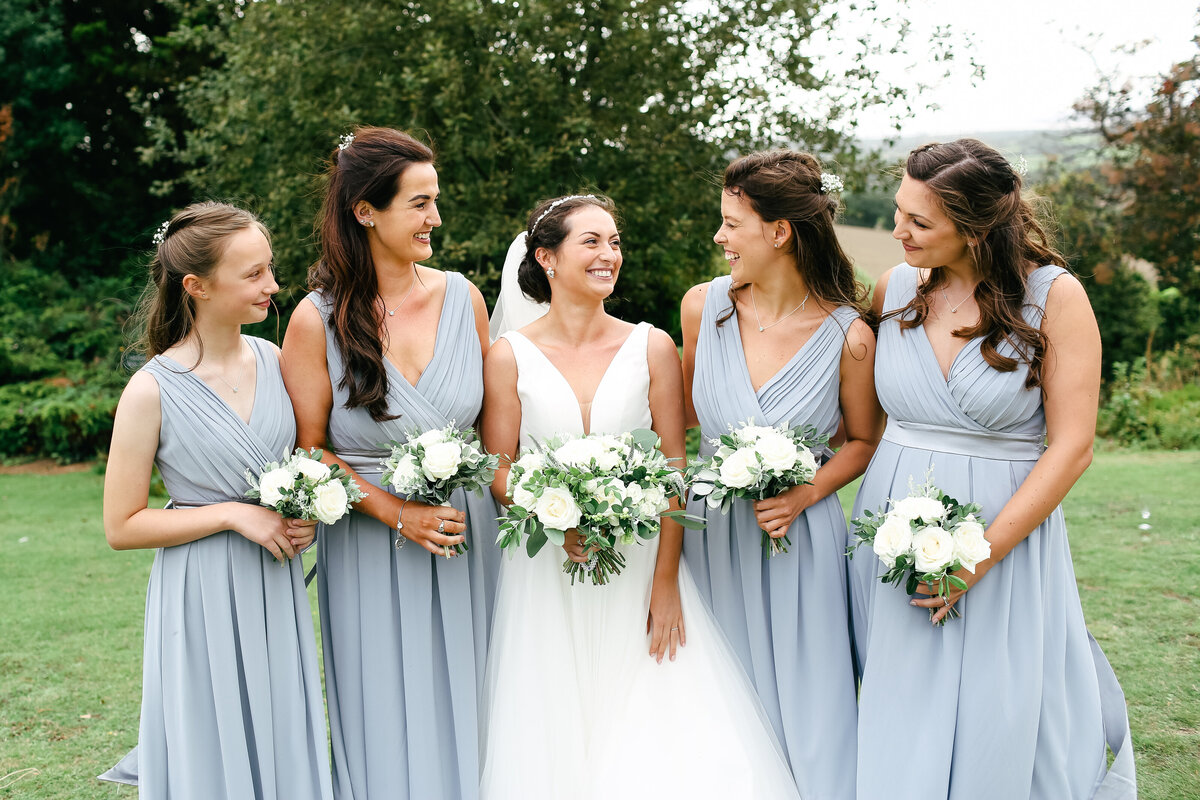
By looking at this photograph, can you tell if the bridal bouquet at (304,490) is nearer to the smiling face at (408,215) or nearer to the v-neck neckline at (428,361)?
the v-neck neckline at (428,361)

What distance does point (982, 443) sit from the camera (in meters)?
3.63

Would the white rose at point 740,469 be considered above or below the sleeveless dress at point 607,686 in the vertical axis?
above

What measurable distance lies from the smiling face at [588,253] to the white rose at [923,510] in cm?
153

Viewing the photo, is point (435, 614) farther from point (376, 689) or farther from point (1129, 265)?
point (1129, 265)

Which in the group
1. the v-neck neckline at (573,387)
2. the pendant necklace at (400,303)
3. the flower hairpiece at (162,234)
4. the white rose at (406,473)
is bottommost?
the white rose at (406,473)

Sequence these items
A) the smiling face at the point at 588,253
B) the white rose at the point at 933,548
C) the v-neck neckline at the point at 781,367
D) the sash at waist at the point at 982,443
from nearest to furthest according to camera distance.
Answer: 1. the white rose at the point at 933,548
2. the sash at waist at the point at 982,443
3. the v-neck neckline at the point at 781,367
4. the smiling face at the point at 588,253

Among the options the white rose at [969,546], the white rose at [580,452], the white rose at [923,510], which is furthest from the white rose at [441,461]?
the white rose at [969,546]

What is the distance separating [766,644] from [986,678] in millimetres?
886

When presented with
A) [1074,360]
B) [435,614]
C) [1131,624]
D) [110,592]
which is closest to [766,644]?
[435,614]

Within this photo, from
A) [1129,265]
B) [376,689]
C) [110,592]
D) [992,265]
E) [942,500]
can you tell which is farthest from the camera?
[1129,265]

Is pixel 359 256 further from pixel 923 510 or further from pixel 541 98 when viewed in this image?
pixel 541 98

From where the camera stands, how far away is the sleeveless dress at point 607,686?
3.84 metres

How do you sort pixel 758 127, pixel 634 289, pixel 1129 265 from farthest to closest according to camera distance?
pixel 1129 265 < pixel 634 289 < pixel 758 127

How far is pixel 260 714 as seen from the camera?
3564 mm
